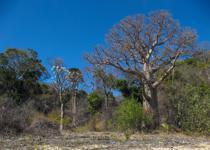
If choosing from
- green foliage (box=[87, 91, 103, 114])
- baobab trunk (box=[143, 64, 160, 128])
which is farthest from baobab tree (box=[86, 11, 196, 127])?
green foliage (box=[87, 91, 103, 114])

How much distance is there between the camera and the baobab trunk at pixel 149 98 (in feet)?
38.3

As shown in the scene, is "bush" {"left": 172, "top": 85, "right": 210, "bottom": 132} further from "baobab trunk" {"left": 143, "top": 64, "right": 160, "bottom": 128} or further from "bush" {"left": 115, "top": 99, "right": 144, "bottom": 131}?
"bush" {"left": 115, "top": 99, "right": 144, "bottom": 131}

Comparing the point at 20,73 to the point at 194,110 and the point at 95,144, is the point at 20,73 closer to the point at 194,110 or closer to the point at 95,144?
the point at 194,110

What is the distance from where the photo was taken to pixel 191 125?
1052 cm

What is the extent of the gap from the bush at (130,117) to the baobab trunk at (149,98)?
3.31ft

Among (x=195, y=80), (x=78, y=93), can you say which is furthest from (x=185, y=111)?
(x=78, y=93)

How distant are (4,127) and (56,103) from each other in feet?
50.8

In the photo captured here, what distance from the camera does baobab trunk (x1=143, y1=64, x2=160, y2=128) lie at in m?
11.7

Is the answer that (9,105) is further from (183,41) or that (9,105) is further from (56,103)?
(56,103)

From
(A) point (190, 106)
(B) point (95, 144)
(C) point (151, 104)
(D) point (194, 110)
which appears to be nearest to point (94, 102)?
(C) point (151, 104)

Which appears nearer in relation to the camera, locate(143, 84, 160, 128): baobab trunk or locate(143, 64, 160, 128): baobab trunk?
locate(143, 84, 160, 128): baobab trunk

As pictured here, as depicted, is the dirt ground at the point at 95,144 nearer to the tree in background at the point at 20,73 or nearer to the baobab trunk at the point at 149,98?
the baobab trunk at the point at 149,98

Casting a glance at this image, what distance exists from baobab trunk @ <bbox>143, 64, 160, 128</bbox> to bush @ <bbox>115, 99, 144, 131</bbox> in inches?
39.7

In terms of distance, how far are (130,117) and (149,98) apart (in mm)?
2183
